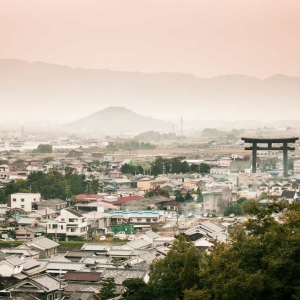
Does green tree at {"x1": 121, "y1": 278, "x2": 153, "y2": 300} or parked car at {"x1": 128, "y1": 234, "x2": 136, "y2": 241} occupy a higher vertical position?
green tree at {"x1": 121, "y1": 278, "x2": 153, "y2": 300}

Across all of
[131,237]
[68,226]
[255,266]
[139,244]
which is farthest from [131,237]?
[255,266]

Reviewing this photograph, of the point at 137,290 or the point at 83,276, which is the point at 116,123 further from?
the point at 137,290

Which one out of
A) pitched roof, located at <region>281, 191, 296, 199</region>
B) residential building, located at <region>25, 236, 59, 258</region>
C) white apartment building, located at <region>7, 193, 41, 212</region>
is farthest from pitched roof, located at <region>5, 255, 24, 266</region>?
pitched roof, located at <region>281, 191, 296, 199</region>

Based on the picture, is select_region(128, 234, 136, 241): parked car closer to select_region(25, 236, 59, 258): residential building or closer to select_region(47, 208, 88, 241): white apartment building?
select_region(47, 208, 88, 241): white apartment building

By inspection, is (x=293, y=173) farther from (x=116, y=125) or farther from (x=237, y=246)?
(x=116, y=125)

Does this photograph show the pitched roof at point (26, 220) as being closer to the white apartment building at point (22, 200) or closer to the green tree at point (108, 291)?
the white apartment building at point (22, 200)
